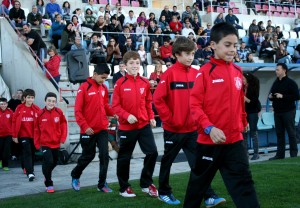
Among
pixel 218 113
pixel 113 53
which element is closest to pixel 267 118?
pixel 113 53

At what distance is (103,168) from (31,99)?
10.5 feet

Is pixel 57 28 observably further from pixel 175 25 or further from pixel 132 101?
pixel 132 101

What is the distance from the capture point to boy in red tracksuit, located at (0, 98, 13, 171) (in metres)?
12.2

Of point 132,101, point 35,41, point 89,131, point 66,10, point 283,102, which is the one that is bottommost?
point 283,102

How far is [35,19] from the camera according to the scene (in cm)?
1806

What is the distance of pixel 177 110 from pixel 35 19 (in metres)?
12.5

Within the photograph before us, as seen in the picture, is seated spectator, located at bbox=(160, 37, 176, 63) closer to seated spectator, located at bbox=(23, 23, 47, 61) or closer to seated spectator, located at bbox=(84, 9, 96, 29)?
seated spectator, located at bbox=(84, 9, 96, 29)

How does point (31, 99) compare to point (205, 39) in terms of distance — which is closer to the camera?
point (31, 99)

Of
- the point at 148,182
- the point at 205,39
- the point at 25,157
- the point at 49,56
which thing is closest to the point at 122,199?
the point at 148,182

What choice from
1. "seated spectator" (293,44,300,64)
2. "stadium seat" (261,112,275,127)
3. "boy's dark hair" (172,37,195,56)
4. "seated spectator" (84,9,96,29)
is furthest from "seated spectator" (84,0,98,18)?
"boy's dark hair" (172,37,195,56)

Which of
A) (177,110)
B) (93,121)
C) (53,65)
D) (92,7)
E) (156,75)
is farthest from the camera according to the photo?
(92,7)

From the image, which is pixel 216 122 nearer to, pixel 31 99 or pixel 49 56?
pixel 31 99

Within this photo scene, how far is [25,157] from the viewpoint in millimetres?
10109

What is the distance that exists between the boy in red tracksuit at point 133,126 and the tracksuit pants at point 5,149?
5.52m
